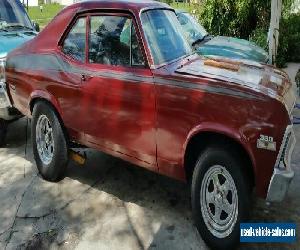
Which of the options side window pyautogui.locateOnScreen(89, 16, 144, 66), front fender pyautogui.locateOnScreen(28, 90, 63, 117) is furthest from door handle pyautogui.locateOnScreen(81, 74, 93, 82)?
front fender pyautogui.locateOnScreen(28, 90, 63, 117)

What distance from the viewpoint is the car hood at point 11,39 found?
6355 mm

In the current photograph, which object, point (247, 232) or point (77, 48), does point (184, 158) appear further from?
point (77, 48)

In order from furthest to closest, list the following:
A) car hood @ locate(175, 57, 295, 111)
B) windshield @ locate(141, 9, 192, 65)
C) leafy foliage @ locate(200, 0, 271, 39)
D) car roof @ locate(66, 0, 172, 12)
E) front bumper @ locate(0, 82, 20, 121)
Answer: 1. leafy foliage @ locate(200, 0, 271, 39)
2. front bumper @ locate(0, 82, 20, 121)
3. car roof @ locate(66, 0, 172, 12)
4. windshield @ locate(141, 9, 192, 65)
5. car hood @ locate(175, 57, 295, 111)

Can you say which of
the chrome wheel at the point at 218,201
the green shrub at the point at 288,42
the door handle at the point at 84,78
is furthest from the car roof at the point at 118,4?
the green shrub at the point at 288,42

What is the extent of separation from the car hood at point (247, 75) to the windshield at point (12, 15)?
419 centimetres

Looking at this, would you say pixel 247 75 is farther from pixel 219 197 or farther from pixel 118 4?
pixel 118 4

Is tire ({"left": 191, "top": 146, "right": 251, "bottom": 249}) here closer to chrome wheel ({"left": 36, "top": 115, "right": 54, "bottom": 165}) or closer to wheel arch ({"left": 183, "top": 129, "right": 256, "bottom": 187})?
wheel arch ({"left": 183, "top": 129, "right": 256, "bottom": 187})

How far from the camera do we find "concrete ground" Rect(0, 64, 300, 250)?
4.08 meters

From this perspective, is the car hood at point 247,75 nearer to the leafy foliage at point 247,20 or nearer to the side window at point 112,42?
the side window at point 112,42

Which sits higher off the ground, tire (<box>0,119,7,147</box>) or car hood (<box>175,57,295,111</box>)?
car hood (<box>175,57,295,111</box>)

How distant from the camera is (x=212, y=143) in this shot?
3.76 meters

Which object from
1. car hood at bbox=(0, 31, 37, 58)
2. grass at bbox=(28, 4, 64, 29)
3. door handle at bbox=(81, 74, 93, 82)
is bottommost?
grass at bbox=(28, 4, 64, 29)

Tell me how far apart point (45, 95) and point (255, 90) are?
2632 millimetres

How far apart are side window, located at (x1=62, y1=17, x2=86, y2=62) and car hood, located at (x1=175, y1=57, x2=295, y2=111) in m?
1.19
